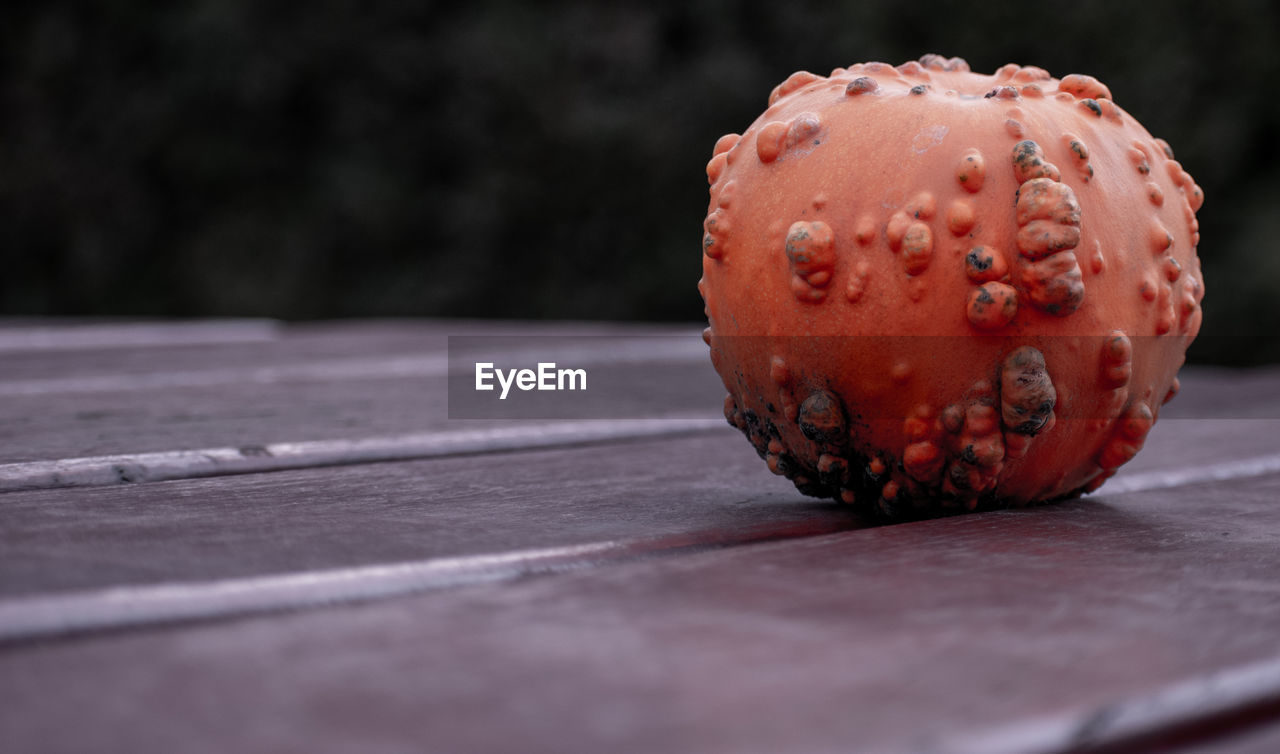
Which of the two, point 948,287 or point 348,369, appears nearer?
point 948,287

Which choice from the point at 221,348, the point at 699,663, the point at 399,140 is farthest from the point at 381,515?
the point at 399,140

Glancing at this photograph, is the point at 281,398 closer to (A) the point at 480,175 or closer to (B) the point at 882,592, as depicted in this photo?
(B) the point at 882,592

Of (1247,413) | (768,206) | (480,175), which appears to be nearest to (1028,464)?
(768,206)

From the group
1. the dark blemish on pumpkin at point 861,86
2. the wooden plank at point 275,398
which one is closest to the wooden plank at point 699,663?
the dark blemish on pumpkin at point 861,86

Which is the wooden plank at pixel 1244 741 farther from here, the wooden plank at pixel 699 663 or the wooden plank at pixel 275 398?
the wooden plank at pixel 275 398

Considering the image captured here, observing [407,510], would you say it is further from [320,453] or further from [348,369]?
[348,369]
